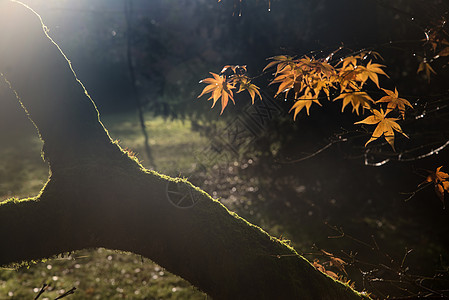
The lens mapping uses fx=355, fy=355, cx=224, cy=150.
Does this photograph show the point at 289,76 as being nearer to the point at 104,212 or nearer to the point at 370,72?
the point at 370,72

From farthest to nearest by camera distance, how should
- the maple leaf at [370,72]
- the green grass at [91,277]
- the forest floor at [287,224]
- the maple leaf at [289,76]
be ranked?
the forest floor at [287,224] → the green grass at [91,277] → the maple leaf at [370,72] → the maple leaf at [289,76]

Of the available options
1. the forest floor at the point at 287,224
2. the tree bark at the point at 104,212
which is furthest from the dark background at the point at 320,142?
the tree bark at the point at 104,212

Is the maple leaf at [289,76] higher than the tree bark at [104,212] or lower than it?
higher

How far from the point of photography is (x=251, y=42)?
712 centimetres

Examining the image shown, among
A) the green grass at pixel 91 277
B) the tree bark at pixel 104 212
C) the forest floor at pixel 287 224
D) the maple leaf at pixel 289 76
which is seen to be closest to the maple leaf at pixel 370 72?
the maple leaf at pixel 289 76

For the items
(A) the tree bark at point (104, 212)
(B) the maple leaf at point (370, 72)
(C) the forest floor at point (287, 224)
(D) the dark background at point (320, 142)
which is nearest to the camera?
(A) the tree bark at point (104, 212)

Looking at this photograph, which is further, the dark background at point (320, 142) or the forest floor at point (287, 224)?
the dark background at point (320, 142)

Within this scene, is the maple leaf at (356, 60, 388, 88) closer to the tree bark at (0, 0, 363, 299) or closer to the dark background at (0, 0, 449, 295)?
the tree bark at (0, 0, 363, 299)

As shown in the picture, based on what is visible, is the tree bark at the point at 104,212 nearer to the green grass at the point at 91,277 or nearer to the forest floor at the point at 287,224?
the green grass at the point at 91,277

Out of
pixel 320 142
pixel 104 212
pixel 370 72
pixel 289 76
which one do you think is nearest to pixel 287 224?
pixel 320 142

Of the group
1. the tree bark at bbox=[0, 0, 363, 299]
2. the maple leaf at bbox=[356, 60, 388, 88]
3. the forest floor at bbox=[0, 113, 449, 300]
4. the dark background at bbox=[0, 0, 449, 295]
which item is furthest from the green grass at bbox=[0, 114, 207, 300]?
the maple leaf at bbox=[356, 60, 388, 88]

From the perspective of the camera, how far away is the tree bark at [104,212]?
5.78ft

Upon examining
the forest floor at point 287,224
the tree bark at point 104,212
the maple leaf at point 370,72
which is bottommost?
the forest floor at point 287,224

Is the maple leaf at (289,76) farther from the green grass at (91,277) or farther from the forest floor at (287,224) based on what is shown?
the green grass at (91,277)
